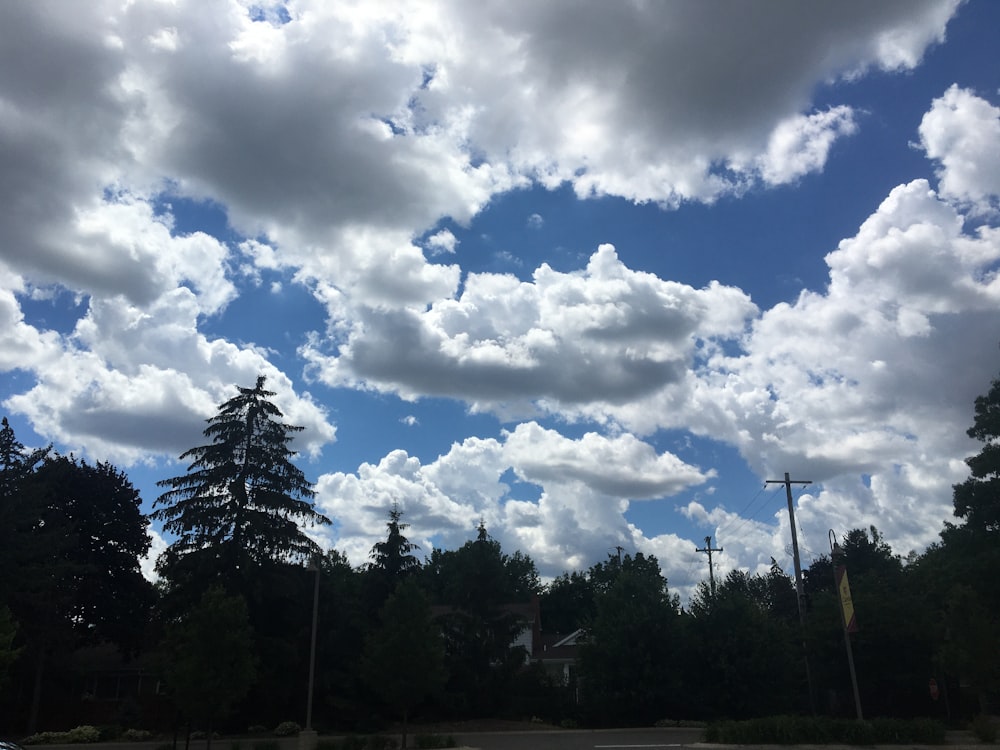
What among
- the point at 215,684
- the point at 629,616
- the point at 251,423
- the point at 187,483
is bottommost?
the point at 215,684

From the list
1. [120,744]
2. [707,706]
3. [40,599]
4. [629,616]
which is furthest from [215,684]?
[707,706]

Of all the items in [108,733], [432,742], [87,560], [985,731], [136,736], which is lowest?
[136,736]

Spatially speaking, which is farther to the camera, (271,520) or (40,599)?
(271,520)

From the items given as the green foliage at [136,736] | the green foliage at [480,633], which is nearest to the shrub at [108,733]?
the green foliage at [136,736]

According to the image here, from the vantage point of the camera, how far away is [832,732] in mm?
25719

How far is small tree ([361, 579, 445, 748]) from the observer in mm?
28016

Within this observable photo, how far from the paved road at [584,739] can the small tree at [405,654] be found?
292 centimetres

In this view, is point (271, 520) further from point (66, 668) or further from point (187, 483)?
point (66, 668)

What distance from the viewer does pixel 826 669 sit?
1399 inches

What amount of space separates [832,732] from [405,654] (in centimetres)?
1390

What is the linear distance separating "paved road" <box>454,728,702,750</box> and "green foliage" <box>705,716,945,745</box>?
2413mm

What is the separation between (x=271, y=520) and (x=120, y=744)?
1093 cm

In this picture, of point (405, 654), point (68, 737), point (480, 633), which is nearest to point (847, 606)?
point (405, 654)

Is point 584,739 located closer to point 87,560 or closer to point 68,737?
point 68,737
